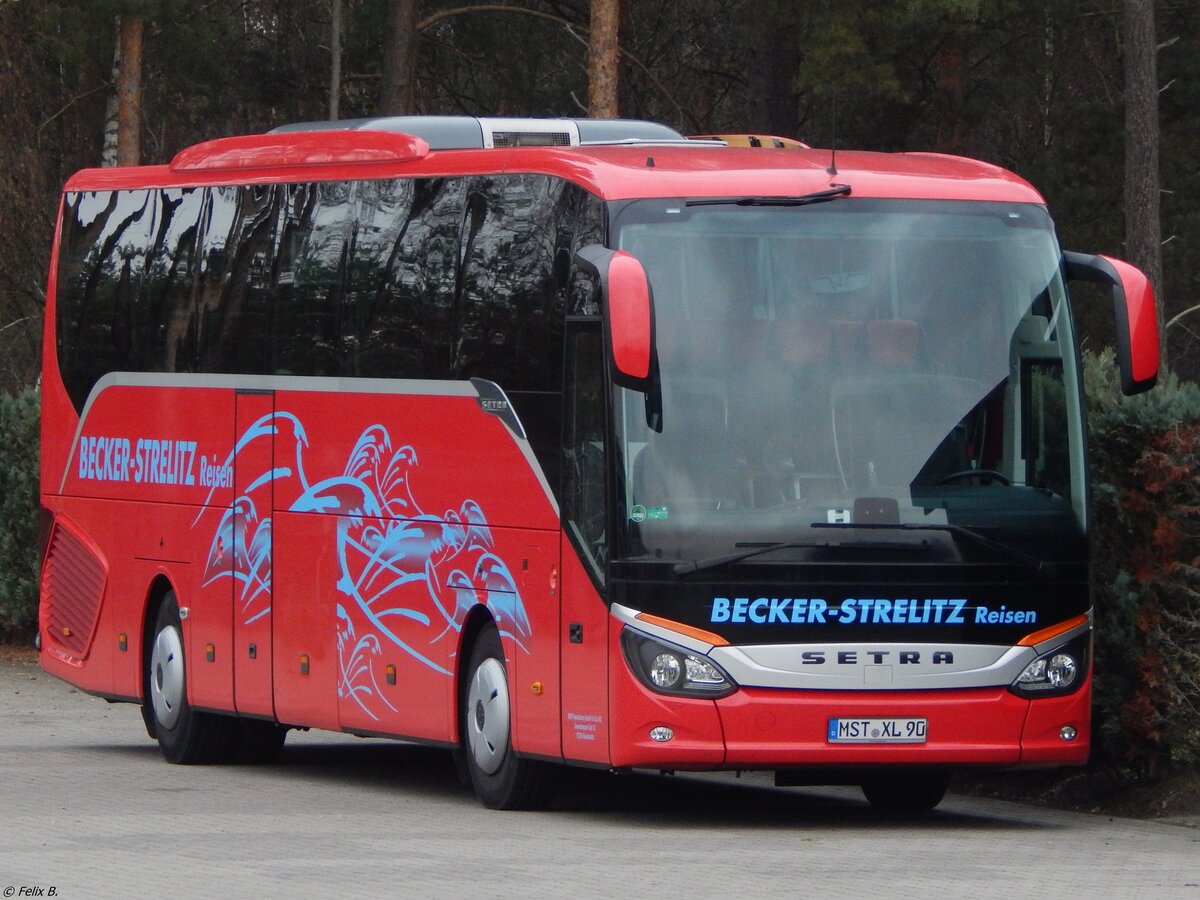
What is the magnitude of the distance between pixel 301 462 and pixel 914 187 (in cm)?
428

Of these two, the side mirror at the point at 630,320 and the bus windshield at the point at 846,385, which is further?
the bus windshield at the point at 846,385

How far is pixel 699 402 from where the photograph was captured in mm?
11477

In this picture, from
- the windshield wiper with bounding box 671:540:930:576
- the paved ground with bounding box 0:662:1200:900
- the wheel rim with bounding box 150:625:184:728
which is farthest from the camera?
the wheel rim with bounding box 150:625:184:728

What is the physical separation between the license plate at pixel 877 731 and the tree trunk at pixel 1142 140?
68.6 feet

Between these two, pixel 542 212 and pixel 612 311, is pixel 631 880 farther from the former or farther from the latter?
pixel 542 212

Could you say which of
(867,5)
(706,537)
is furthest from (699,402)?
(867,5)

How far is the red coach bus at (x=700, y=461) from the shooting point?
37.2 ft

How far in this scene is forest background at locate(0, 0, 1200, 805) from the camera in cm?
3228

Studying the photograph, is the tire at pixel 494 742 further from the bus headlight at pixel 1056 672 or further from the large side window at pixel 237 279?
the large side window at pixel 237 279

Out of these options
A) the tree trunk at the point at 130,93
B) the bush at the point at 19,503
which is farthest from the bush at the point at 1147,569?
the tree trunk at the point at 130,93

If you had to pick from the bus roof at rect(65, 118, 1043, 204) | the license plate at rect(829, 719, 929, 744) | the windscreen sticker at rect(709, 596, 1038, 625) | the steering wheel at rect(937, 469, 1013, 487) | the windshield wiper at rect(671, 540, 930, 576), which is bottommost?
the license plate at rect(829, 719, 929, 744)

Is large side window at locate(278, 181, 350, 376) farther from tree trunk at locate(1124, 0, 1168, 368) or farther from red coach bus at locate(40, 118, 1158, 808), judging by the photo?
tree trunk at locate(1124, 0, 1168, 368)

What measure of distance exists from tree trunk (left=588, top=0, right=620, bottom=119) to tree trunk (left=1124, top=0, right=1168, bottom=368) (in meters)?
7.17

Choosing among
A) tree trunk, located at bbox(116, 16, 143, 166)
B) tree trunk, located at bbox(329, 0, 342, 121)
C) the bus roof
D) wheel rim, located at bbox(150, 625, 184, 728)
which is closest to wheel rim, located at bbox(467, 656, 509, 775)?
the bus roof
